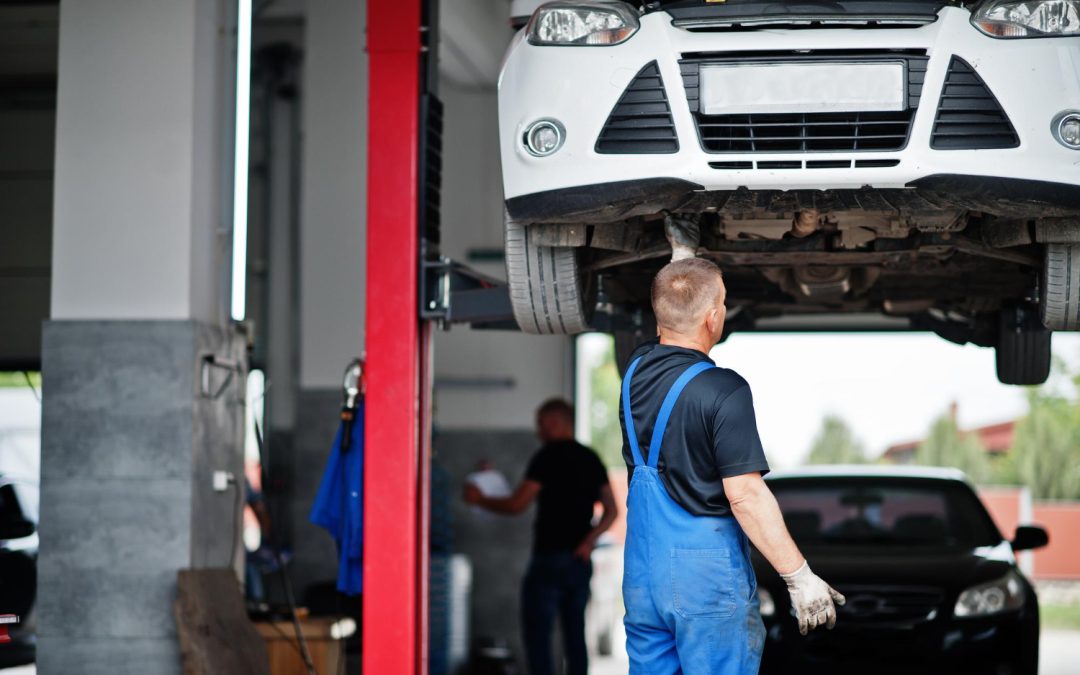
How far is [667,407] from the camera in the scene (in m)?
3.40

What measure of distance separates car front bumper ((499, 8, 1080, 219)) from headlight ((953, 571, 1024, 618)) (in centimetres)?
248

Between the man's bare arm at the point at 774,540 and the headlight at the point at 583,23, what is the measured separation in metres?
1.46

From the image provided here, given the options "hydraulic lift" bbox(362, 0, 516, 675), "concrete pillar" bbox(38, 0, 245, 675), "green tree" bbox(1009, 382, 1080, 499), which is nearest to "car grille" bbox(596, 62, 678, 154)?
"hydraulic lift" bbox(362, 0, 516, 675)

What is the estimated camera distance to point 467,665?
8602 mm

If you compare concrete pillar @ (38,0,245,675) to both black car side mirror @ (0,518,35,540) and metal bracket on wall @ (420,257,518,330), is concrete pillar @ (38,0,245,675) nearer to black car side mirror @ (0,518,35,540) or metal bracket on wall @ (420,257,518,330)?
metal bracket on wall @ (420,257,518,330)

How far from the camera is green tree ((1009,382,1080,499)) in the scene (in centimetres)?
2420

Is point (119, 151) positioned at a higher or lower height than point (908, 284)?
higher

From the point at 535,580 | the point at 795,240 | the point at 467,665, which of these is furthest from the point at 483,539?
the point at 795,240

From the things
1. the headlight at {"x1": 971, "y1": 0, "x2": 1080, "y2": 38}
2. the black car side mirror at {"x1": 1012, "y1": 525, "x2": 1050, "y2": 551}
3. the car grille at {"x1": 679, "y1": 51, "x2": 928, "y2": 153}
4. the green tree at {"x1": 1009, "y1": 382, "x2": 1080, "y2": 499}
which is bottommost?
the green tree at {"x1": 1009, "y1": 382, "x2": 1080, "y2": 499}

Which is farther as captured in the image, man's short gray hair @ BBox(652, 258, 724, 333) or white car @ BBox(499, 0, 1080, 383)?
white car @ BBox(499, 0, 1080, 383)

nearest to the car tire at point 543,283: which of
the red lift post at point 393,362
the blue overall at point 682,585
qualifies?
→ the red lift post at point 393,362

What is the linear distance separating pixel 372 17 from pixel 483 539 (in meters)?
5.18

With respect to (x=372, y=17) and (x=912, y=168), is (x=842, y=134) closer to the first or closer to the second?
(x=912, y=168)

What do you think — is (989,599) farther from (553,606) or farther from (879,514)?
(553,606)
